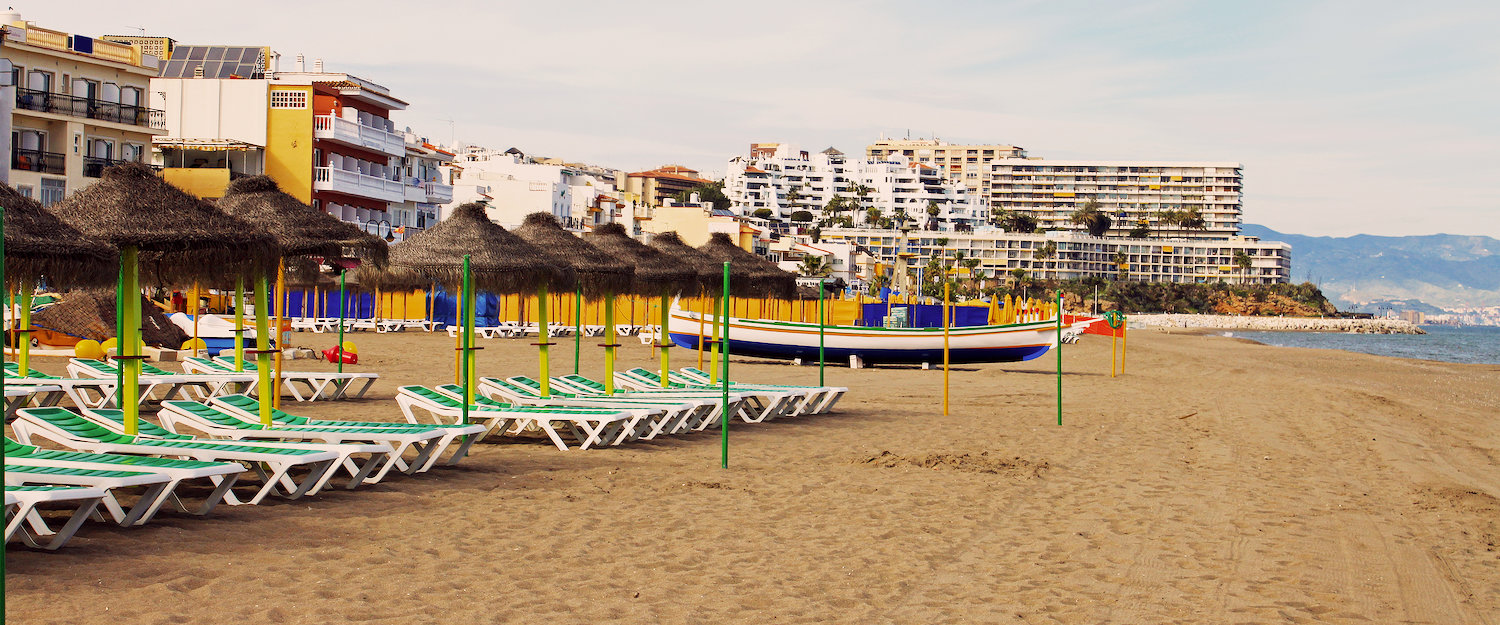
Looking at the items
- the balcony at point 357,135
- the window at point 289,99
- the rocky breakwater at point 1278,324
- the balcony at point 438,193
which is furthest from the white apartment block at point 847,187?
the window at point 289,99

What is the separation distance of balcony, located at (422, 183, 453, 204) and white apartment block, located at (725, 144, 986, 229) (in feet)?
360

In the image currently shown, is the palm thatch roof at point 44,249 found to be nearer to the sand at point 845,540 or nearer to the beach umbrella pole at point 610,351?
the sand at point 845,540

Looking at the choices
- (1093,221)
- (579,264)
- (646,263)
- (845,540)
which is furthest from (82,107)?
(1093,221)

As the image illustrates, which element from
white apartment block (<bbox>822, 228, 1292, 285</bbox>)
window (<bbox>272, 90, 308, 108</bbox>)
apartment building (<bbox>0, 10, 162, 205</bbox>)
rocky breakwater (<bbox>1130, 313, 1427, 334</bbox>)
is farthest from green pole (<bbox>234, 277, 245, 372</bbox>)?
white apartment block (<bbox>822, 228, 1292, 285</bbox>)

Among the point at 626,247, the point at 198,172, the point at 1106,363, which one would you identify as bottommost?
the point at 1106,363

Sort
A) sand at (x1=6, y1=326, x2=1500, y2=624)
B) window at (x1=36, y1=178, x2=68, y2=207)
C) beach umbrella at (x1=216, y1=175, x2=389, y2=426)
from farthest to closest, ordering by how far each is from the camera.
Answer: window at (x1=36, y1=178, x2=68, y2=207)
beach umbrella at (x1=216, y1=175, x2=389, y2=426)
sand at (x1=6, y1=326, x2=1500, y2=624)

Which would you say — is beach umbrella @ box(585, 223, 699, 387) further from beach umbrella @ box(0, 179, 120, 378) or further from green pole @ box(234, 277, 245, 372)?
beach umbrella @ box(0, 179, 120, 378)

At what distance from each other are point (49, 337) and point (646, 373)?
48.3 feet

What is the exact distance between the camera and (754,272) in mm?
19016

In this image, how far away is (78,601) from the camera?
216 inches

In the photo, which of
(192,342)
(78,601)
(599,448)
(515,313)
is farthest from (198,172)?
(78,601)

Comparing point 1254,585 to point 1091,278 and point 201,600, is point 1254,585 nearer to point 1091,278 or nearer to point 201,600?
point 201,600

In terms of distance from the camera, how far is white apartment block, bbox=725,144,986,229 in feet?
547

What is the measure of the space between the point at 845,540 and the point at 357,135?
4047 cm
